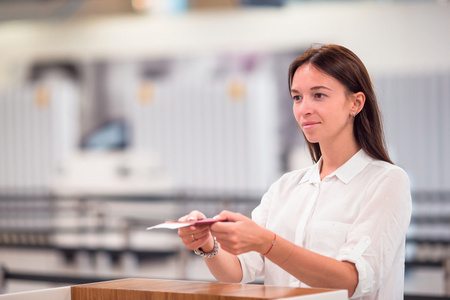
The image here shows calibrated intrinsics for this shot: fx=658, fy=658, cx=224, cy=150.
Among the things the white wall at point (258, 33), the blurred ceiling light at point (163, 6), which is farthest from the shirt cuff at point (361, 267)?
the blurred ceiling light at point (163, 6)

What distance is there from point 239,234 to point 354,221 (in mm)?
369

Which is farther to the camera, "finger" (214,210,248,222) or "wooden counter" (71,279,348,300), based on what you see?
"finger" (214,210,248,222)

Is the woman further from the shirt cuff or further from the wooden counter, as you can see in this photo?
the wooden counter

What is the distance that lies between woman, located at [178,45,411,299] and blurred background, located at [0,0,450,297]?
12.2 feet

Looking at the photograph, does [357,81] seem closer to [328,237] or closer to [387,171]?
[387,171]

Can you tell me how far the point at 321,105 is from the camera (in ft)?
5.54

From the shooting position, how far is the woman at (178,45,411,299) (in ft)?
5.06

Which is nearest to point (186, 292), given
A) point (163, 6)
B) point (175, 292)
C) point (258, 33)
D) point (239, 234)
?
point (175, 292)

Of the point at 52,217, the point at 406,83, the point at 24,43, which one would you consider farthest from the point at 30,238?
the point at 406,83

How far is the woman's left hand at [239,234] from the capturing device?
4.73 feet

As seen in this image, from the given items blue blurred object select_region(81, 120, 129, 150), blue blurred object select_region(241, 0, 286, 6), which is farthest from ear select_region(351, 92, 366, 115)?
blue blurred object select_region(81, 120, 129, 150)

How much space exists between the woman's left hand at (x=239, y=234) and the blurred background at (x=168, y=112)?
4029 mm

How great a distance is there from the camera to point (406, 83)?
6047mm

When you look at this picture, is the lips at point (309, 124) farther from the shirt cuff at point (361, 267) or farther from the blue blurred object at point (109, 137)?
the blue blurred object at point (109, 137)
